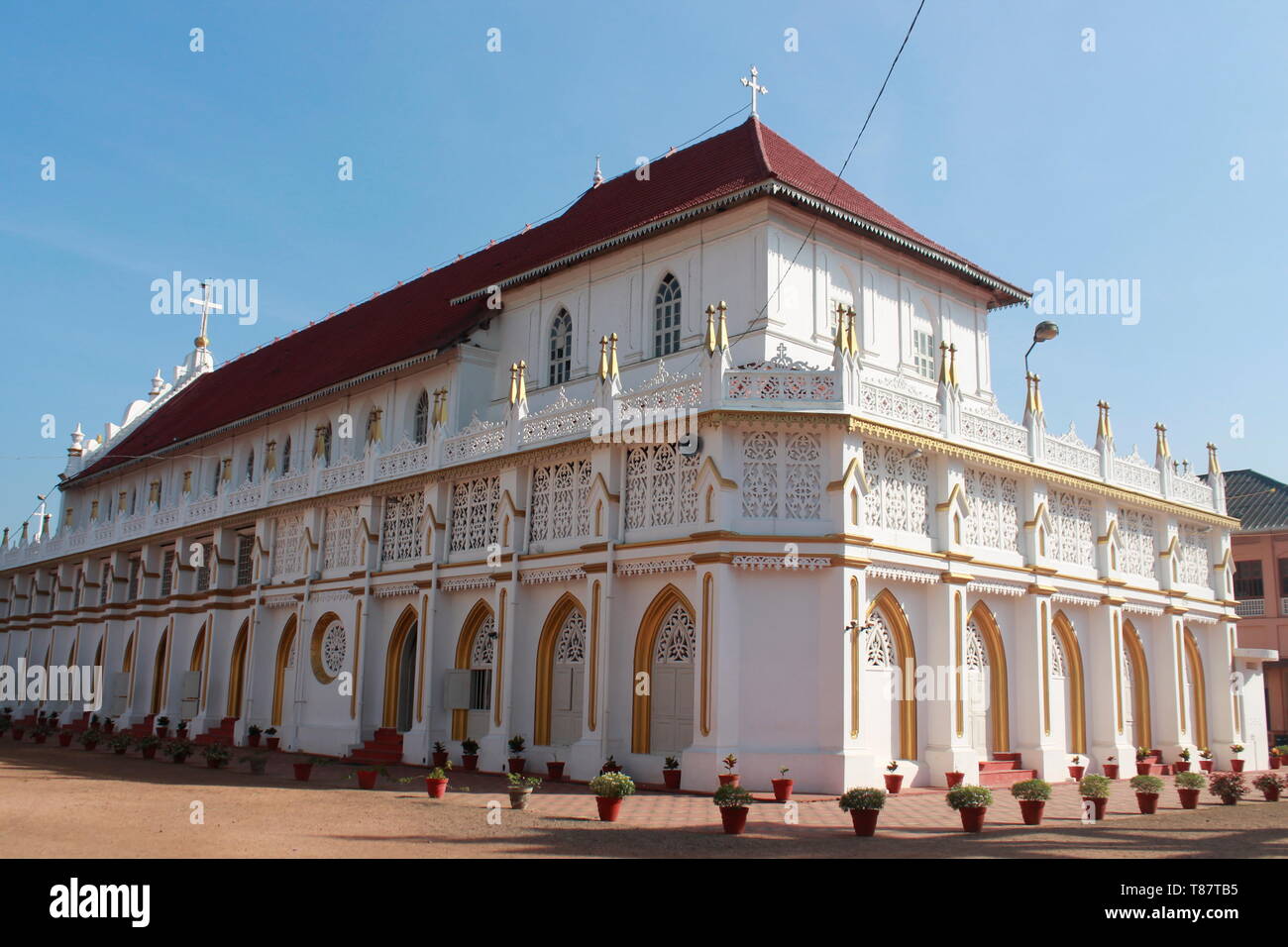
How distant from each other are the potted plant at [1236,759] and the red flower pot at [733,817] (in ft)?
56.7

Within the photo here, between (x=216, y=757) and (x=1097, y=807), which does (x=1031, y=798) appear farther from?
(x=216, y=757)

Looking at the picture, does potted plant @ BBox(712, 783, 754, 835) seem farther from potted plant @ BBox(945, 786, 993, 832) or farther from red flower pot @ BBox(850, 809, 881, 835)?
potted plant @ BBox(945, 786, 993, 832)

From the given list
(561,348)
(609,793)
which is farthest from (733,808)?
(561,348)

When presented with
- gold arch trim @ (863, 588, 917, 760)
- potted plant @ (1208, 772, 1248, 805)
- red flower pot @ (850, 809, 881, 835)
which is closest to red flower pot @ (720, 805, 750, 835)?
red flower pot @ (850, 809, 881, 835)

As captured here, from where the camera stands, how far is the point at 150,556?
3450 cm

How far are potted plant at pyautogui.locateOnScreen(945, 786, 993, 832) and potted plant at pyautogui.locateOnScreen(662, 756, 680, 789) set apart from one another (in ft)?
17.2

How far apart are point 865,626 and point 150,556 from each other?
25336 millimetres

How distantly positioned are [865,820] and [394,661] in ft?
46.3

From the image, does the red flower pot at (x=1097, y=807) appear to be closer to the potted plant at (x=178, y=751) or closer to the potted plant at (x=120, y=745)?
the potted plant at (x=178, y=751)

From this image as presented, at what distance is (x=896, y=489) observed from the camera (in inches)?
732

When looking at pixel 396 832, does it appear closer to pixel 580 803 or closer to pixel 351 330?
pixel 580 803

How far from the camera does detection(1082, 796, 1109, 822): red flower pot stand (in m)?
14.1

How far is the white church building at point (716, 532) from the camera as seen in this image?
56.3 feet

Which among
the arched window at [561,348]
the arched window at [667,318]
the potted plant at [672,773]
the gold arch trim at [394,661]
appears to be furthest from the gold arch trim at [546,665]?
the arched window at [561,348]
